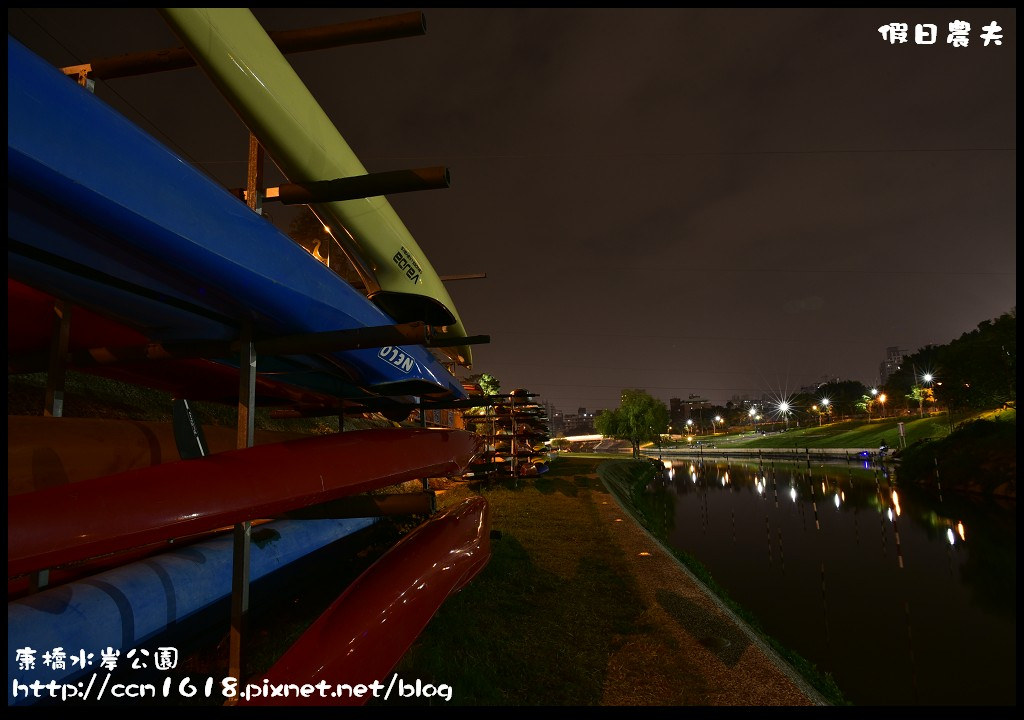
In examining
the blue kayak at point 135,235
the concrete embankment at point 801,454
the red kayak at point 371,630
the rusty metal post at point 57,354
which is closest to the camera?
the blue kayak at point 135,235

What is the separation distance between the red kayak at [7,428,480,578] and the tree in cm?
5002

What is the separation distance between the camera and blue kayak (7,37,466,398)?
192cm

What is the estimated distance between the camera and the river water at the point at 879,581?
281 inches

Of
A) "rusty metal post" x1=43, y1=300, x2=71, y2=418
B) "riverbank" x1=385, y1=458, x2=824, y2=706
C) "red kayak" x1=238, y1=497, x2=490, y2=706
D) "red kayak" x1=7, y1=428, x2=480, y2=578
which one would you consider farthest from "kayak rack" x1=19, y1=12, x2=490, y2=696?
"riverbank" x1=385, y1=458, x2=824, y2=706

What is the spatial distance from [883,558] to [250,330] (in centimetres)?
1739

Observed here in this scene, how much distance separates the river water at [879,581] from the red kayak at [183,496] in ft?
25.1

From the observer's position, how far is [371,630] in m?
3.38

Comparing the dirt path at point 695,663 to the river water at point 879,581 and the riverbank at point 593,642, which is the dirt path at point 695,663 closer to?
the riverbank at point 593,642

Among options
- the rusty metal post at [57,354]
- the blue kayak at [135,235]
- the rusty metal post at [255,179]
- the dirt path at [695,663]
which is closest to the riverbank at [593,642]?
the dirt path at [695,663]

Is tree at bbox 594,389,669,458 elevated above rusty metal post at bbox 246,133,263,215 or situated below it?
below

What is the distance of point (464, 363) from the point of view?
8.46 metres

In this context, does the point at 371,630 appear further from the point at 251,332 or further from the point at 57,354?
the point at 57,354

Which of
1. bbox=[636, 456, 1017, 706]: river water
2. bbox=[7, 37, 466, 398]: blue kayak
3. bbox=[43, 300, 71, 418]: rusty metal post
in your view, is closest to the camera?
bbox=[7, 37, 466, 398]: blue kayak

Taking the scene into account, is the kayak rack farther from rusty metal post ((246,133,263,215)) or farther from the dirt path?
the dirt path
